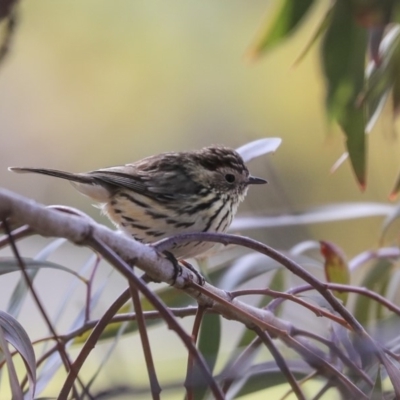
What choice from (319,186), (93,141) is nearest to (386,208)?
(319,186)

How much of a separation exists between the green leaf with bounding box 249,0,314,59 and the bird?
0.31m

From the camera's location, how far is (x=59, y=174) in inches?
51.9

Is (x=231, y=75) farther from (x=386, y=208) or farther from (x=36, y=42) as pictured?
(x=386, y=208)

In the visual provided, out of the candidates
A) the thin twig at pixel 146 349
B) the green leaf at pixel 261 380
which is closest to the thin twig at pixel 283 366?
the thin twig at pixel 146 349

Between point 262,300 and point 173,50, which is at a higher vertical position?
point 173,50

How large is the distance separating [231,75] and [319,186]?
1.35 metres

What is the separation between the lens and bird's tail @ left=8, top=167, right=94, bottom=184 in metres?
1.28

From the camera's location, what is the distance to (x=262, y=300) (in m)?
1.64

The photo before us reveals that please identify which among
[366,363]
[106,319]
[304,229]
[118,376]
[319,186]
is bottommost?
[319,186]

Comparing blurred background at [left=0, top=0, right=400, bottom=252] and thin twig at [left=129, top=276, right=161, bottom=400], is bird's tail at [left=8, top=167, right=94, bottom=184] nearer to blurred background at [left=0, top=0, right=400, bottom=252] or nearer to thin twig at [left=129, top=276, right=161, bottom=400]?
thin twig at [left=129, top=276, right=161, bottom=400]

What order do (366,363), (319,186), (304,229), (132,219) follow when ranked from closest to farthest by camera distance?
(366,363)
(132,219)
(304,229)
(319,186)

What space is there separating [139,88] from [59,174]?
3274mm

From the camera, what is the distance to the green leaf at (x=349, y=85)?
4.19 ft

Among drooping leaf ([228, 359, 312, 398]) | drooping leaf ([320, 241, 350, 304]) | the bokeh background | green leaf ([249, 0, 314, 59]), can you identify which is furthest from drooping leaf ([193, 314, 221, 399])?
the bokeh background
